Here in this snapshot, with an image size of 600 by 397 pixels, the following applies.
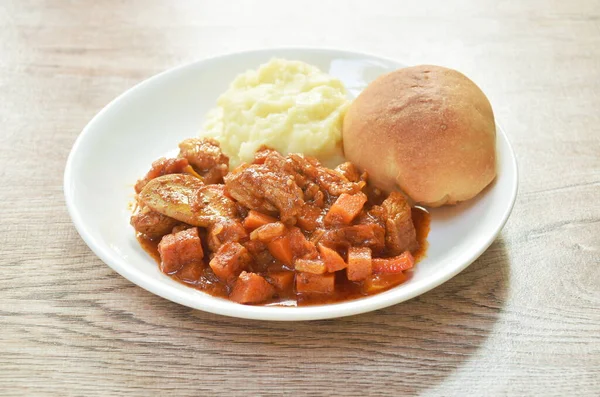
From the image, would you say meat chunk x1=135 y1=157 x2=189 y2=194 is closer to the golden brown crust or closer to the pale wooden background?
the pale wooden background

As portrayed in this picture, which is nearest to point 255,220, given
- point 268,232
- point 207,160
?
point 268,232

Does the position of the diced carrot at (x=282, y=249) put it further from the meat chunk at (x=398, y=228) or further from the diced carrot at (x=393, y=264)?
the meat chunk at (x=398, y=228)

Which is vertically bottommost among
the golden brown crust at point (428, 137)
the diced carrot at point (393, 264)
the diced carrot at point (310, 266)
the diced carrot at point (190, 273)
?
the diced carrot at point (190, 273)

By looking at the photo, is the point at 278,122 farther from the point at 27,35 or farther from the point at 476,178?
the point at 27,35

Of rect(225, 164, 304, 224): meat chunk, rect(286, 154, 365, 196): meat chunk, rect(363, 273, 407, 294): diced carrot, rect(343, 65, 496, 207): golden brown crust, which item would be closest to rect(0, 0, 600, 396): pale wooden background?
rect(363, 273, 407, 294): diced carrot

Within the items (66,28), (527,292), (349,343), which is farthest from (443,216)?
(66,28)

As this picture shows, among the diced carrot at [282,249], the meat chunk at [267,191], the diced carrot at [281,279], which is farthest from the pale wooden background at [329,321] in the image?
the meat chunk at [267,191]
